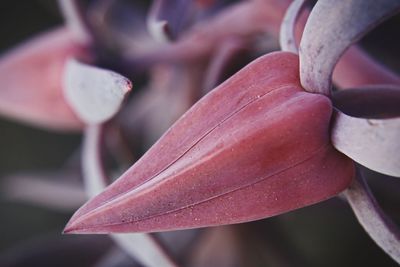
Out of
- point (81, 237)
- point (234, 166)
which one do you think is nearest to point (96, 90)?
point (234, 166)

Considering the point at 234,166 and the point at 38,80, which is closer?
the point at 234,166

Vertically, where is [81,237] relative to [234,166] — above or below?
below

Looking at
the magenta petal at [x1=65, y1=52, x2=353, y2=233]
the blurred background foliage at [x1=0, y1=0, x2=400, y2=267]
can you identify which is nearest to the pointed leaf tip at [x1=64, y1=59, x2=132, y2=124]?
the magenta petal at [x1=65, y1=52, x2=353, y2=233]

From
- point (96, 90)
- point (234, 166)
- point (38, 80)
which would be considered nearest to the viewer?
point (234, 166)

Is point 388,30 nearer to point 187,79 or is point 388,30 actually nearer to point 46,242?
point 187,79

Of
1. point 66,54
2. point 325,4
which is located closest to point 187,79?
point 66,54

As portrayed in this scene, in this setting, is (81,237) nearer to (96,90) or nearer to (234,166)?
(96,90)

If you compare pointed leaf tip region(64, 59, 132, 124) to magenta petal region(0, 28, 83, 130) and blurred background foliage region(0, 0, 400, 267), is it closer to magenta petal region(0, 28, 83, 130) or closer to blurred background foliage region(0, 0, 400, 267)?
magenta petal region(0, 28, 83, 130)
